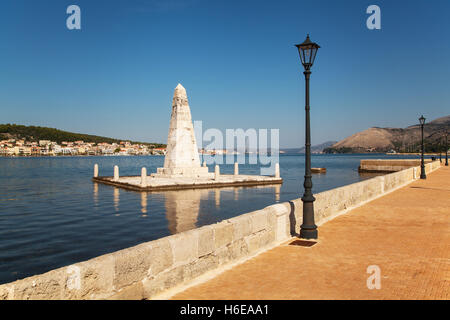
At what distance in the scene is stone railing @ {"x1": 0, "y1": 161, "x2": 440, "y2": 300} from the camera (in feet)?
11.3

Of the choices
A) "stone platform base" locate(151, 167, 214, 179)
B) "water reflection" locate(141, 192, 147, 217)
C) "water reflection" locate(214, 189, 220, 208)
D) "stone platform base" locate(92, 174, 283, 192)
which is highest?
"stone platform base" locate(151, 167, 214, 179)

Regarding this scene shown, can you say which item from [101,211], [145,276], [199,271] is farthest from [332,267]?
[101,211]

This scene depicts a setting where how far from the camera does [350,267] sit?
556cm

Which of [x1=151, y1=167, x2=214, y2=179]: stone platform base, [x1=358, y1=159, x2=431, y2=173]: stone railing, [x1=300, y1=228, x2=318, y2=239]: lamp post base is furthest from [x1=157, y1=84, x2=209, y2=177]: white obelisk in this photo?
[x1=358, y1=159, x2=431, y2=173]: stone railing

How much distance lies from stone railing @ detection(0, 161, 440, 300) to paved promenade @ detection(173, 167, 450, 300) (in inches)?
11.7

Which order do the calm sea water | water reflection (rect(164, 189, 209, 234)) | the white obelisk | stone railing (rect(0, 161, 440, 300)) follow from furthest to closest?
1. the white obelisk
2. water reflection (rect(164, 189, 209, 234))
3. the calm sea water
4. stone railing (rect(0, 161, 440, 300))

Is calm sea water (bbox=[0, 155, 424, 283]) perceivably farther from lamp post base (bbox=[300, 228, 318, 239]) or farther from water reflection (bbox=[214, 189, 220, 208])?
lamp post base (bbox=[300, 228, 318, 239])

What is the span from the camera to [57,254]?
10680mm

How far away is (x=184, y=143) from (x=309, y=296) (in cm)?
2924

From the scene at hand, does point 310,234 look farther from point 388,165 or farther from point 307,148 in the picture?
point 388,165

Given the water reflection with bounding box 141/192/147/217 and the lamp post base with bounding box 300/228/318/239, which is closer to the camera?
the lamp post base with bounding box 300/228/318/239

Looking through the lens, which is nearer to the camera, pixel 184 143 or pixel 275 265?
pixel 275 265

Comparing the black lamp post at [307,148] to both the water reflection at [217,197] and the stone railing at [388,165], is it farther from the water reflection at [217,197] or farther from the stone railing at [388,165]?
the stone railing at [388,165]
